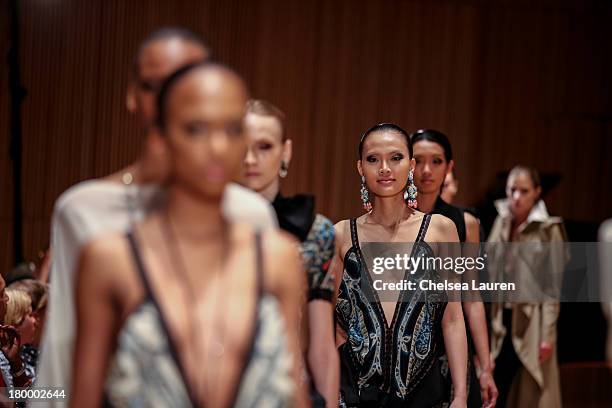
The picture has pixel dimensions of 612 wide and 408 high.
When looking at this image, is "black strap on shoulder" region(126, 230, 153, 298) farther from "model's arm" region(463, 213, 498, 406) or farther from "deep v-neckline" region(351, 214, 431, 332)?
"model's arm" region(463, 213, 498, 406)

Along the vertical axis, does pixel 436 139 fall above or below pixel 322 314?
above

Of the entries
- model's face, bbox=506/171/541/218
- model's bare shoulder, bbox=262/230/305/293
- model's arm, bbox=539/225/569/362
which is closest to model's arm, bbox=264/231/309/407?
model's bare shoulder, bbox=262/230/305/293

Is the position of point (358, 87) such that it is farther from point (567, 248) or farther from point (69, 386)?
point (69, 386)

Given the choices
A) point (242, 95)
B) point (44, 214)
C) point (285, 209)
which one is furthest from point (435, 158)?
point (44, 214)

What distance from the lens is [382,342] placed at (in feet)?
11.7

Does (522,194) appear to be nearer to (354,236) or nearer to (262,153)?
(354,236)

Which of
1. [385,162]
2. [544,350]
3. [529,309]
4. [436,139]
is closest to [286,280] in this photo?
[385,162]

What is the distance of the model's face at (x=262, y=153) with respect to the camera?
8.43 feet

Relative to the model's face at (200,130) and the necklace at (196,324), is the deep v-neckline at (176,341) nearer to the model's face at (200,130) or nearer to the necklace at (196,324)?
the necklace at (196,324)

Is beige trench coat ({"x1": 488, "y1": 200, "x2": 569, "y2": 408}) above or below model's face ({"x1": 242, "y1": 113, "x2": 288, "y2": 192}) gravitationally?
below

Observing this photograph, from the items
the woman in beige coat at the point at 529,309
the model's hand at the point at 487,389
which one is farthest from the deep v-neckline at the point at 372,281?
the woman in beige coat at the point at 529,309

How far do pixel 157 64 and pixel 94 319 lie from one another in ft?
1.45

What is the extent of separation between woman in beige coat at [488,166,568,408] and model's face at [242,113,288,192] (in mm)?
3165

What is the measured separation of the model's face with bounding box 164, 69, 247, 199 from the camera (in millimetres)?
1712
